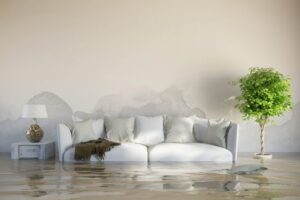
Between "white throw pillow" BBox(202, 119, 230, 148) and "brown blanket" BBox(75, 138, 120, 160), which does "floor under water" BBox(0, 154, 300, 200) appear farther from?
"white throw pillow" BBox(202, 119, 230, 148)

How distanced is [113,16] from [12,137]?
3.07 meters

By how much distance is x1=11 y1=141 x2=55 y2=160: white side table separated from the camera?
7627 mm

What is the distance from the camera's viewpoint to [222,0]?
28.3 ft

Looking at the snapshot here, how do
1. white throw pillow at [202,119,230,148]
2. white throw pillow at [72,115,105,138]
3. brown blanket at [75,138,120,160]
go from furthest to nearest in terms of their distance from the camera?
white throw pillow at [72,115,105,138]
white throw pillow at [202,119,230,148]
brown blanket at [75,138,120,160]

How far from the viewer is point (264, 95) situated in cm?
779

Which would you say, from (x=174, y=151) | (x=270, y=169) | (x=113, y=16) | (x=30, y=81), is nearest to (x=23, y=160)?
(x=30, y=81)

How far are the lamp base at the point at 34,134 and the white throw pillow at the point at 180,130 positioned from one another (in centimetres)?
227

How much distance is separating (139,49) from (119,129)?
1734 millimetres

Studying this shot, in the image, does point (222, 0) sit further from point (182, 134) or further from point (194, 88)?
point (182, 134)

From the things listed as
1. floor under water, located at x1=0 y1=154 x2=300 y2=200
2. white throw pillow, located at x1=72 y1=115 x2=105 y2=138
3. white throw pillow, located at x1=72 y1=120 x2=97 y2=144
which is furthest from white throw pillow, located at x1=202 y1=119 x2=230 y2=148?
white throw pillow, located at x1=72 y1=120 x2=97 y2=144

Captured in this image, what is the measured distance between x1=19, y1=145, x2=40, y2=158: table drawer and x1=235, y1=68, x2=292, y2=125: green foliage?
378cm

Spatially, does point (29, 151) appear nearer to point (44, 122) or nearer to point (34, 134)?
point (34, 134)

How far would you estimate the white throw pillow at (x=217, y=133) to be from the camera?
294 inches

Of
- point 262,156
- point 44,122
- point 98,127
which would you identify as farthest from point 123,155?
point 262,156
